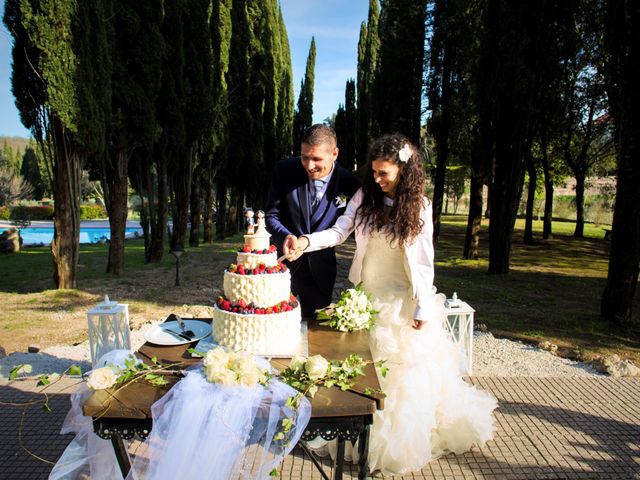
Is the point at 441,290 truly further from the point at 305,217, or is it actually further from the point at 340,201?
the point at 305,217

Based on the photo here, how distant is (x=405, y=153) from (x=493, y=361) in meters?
3.65

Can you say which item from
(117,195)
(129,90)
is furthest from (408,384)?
(129,90)

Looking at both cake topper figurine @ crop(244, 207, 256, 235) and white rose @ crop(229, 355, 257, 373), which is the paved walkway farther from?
cake topper figurine @ crop(244, 207, 256, 235)

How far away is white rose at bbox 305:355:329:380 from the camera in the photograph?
218cm

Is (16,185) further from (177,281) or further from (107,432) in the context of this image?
(107,432)

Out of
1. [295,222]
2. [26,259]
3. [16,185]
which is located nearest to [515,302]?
[295,222]

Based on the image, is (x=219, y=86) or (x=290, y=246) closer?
(x=290, y=246)

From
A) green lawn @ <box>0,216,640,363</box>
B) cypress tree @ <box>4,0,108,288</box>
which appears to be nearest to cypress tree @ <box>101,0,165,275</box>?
cypress tree @ <box>4,0,108,288</box>

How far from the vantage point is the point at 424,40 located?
52.9ft

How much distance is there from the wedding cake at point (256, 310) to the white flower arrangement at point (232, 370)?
251 millimetres

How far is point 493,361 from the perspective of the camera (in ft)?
17.7

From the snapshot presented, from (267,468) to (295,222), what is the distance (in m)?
1.99

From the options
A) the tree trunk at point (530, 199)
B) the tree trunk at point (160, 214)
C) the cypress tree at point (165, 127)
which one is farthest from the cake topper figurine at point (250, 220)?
the tree trunk at point (530, 199)

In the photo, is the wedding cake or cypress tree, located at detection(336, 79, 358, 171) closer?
the wedding cake
